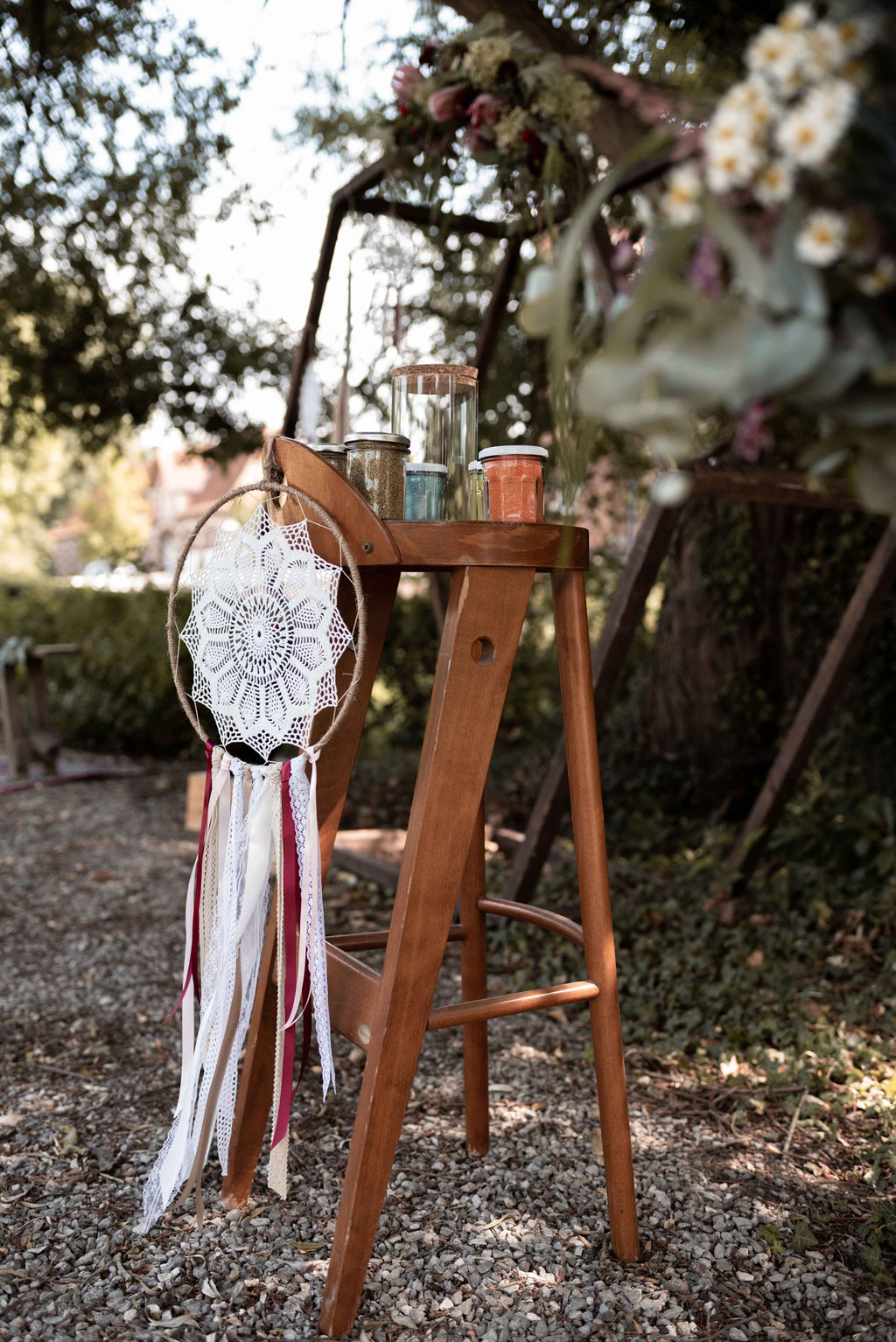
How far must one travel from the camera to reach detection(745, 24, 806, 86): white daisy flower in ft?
2.01

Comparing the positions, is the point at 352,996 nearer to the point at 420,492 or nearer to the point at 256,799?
the point at 256,799

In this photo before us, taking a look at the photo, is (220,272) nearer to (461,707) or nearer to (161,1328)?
(461,707)

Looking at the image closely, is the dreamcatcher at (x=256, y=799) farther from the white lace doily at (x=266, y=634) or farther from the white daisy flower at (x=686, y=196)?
the white daisy flower at (x=686, y=196)

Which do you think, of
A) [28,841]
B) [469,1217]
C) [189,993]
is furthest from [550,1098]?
[28,841]

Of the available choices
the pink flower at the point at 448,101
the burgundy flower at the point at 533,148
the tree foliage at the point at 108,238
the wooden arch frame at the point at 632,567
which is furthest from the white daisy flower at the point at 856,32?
the tree foliage at the point at 108,238

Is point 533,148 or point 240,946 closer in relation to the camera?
point 240,946

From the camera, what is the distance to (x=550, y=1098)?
2.20 metres

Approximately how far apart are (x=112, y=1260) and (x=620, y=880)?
2.41m

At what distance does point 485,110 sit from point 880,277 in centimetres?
203

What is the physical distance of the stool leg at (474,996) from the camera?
193cm

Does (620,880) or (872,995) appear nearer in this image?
(872,995)

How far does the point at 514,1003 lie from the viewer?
153 centimetres

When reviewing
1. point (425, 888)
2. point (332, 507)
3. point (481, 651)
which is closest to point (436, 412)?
point (332, 507)

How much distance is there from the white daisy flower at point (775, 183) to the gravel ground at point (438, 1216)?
4.77 feet
